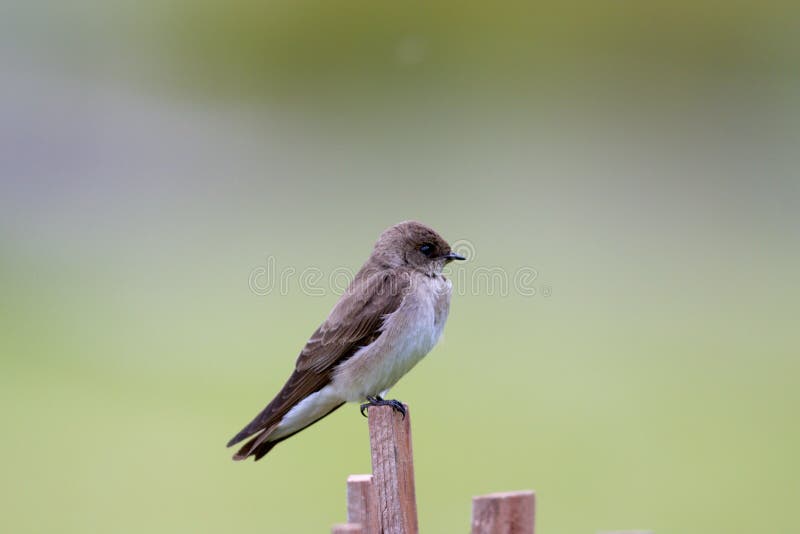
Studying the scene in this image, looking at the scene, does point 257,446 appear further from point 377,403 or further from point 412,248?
point 412,248

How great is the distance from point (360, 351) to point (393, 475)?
1799 mm

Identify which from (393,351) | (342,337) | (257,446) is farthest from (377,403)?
(257,446)

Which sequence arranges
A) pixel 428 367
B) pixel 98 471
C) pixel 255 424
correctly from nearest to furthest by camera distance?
1. pixel 255 424
2. pixel 98 471
3. pixel 428 367

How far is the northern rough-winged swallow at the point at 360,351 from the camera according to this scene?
17.0 ft

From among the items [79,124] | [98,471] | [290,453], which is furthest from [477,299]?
[79,124]

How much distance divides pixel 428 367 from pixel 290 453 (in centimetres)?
214

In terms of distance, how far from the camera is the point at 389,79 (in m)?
16.3

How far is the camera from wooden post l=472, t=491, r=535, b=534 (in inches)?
115

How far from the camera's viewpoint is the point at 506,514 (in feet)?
9.63

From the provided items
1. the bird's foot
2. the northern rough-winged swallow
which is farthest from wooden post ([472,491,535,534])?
the northern rough-winged swallow

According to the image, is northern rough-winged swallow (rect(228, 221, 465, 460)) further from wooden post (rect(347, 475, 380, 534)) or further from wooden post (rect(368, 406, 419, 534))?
wooden post (rect(347, 475, 380, 534))

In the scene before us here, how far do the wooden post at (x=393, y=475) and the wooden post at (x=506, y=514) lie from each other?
1.82ft

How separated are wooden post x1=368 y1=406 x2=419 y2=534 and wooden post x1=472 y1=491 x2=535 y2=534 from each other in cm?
55

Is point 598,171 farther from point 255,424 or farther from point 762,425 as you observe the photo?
point 255,424
